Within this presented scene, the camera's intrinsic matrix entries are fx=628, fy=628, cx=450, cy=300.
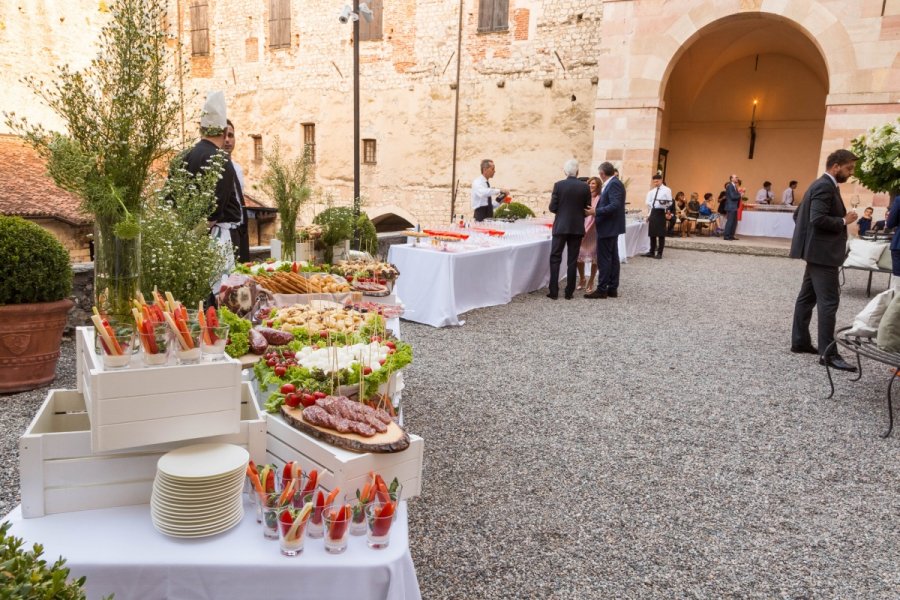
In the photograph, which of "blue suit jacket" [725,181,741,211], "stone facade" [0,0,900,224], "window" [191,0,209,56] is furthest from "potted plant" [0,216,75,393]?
"window" [191,0,209,56]

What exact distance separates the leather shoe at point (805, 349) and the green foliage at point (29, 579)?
20.9 feet

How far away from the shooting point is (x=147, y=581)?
1.48 m

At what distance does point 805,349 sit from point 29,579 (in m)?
6.49

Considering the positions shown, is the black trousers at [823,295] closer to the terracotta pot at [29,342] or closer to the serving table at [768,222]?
the terracotta pot at [29,342]

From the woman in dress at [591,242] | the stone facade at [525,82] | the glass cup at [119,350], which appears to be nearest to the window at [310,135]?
the stone facade at [525,82]

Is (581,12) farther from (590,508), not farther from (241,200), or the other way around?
(590,508)

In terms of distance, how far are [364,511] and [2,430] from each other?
131 inches

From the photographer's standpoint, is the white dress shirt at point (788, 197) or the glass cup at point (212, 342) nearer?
the glass cup at point (212, 342)

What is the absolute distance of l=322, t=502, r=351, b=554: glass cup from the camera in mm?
1500

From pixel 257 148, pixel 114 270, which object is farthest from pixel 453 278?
pixel 257 148

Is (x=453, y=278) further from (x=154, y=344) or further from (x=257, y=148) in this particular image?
(x=257, y=148)

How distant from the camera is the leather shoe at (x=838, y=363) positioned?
212 inches

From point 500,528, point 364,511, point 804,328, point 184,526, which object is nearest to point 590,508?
point 500,528

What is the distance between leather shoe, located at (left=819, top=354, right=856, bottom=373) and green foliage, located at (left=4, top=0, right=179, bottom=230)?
5.38m
